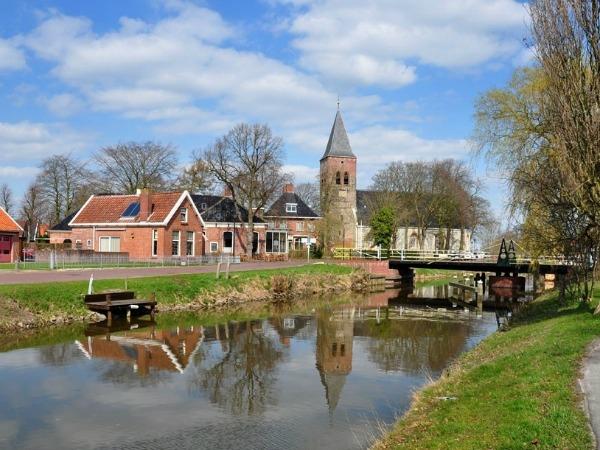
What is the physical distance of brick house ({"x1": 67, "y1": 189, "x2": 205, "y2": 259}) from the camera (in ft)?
145

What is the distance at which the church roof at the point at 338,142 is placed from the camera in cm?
7194

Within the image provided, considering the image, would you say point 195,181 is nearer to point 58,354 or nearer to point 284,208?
point 284,208

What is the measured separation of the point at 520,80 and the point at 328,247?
1392 inches

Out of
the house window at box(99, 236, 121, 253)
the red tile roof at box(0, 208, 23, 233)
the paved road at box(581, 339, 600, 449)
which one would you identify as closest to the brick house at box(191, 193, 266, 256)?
the house window at box(99, 236, 121, 253)

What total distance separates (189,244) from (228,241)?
703 cm

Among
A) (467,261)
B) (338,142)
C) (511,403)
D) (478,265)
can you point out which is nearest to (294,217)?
(338,142)

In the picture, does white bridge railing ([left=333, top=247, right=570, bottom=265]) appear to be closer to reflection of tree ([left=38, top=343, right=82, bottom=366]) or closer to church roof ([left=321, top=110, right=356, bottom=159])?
church roof ([left=321, top=110, right=356, bottom=159])

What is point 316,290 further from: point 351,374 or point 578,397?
point 578,397

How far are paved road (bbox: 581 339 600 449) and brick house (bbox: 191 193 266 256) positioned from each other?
137 feet

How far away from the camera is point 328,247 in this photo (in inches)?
2440

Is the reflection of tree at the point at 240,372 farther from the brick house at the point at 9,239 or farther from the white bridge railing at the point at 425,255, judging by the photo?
the white bridge railing at the point at 425,255

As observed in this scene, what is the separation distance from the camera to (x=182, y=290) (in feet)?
93.1

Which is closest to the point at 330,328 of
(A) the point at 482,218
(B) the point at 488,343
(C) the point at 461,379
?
(B) the point at 488,343

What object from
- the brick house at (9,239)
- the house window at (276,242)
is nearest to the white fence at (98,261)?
the brick house at (9,239)
